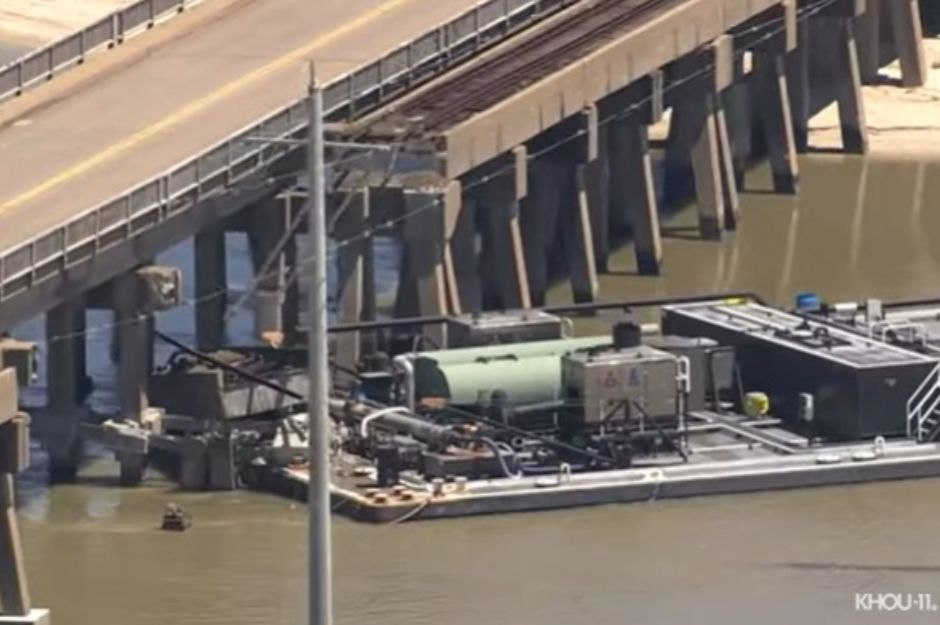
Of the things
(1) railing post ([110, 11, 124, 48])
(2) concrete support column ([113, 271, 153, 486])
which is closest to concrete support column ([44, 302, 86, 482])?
(2) concrete support column ([113, 271, 153, 486])

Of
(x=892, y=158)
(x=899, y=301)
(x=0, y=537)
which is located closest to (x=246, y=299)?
(x=899, y=301)

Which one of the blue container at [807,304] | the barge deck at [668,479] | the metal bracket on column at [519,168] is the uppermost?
the metal bracket on column at [519,168]

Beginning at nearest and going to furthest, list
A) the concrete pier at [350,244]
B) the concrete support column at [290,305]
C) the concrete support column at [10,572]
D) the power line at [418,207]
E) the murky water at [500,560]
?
the concrete support column at [10,572] → the murky water at [500,560] → the power line at [418,207] → the concrete pier at [350,244] → the concrete support column at [290,305]

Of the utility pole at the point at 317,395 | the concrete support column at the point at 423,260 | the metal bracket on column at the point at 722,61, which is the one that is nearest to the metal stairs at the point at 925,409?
the concrete support column at the point at 423,260

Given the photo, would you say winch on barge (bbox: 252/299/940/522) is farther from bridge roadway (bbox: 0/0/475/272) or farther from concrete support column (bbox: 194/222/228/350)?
bridge roadway (bbox: 0/0/475/272)

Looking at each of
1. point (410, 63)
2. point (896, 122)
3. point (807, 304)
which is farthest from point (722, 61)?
point (896, 122)

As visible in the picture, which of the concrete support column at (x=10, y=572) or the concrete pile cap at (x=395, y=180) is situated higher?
the concrete pile cap at (x=395, y=180)

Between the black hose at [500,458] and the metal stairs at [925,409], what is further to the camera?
the metal stairs at [925,409]

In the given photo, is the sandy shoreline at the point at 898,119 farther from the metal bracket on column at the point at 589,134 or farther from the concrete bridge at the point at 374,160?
the metal bracket on column at the point at 589,134
